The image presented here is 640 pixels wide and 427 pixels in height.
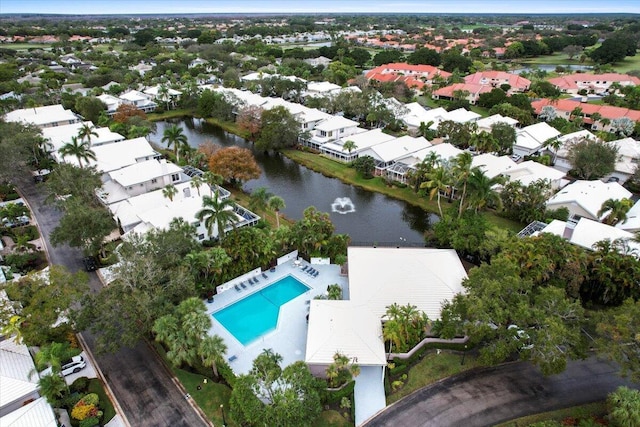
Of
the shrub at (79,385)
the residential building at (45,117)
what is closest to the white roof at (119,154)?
the residential building at (45,117)

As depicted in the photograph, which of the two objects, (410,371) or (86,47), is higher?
(86,47)

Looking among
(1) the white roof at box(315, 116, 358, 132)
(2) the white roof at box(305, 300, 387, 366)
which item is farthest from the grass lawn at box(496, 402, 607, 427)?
(1) the white roof at box(315, 116, 358, 132)

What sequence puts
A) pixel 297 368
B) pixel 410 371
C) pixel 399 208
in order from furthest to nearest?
pixel 399 208 < pixel 410 371 < pixel 297 368

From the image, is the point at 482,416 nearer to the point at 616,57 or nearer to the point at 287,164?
the point at 287,164

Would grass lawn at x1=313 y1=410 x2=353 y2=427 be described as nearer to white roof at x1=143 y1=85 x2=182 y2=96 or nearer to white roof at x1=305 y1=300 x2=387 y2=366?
white roof at x1=305 y1=300 x2=387 y2=366

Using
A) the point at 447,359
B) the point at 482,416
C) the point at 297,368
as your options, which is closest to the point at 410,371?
the point at 447,359

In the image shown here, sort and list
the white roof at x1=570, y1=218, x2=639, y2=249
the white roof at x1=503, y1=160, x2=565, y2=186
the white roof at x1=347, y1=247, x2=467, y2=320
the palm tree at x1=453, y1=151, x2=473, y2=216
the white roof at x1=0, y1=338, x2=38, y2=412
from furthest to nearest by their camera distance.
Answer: the white roof at x1=503, y1=160, x2=565, y2=186 → the palm tree at x1=453, y1=151, x2=473, y2=216 → the white roof at x1=570, y1=218, x2=639, y2=249 → the white roof at x1=347, y1=247, x2=467, y2=320 → the white roof at x1=0, y1=338, x2=38, y2=412

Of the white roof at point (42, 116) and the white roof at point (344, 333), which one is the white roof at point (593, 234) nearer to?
the white roof at point (344, 333)
